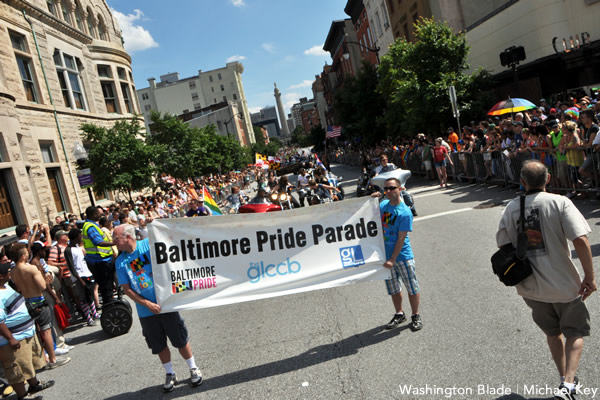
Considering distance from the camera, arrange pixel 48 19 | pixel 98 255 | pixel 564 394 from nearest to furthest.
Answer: pixel 564 394
pixel 98 255
pixel 48 19

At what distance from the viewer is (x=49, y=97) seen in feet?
72.3

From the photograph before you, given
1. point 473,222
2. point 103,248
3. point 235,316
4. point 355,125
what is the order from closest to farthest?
1. point 235,316
2. point 103,248
3. point 473,222
4. point 355,125

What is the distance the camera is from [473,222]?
1056 cm

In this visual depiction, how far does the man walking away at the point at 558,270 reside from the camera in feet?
11.5

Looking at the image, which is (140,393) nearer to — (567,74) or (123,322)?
(123,322)

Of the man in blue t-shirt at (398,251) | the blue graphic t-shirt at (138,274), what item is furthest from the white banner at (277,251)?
the blue graphic t-shirt at (138,274)

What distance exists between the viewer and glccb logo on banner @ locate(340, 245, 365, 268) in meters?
5.69

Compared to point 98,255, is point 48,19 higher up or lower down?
higher up

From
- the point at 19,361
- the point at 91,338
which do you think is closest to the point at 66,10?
the point at 91,338

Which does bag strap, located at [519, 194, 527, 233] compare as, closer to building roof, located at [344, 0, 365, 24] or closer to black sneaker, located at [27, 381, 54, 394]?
black sneaker, located at [27, 381, 54, 394]

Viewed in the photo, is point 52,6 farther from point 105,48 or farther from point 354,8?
point 354,8

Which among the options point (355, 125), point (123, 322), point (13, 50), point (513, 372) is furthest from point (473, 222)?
point (355, 125)

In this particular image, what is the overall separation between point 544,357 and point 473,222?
→ 646 centimetres

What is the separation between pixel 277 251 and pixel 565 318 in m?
3.11
